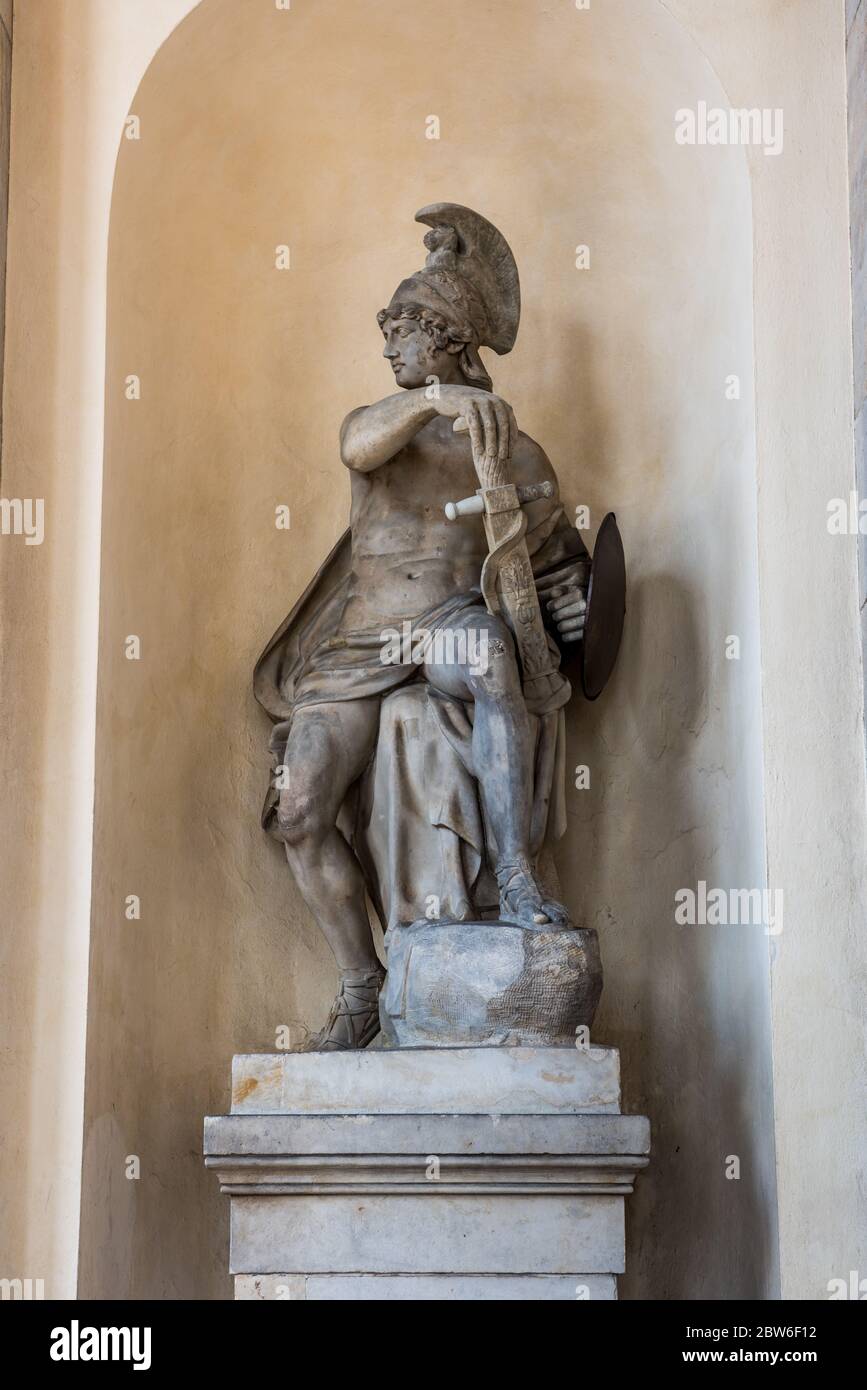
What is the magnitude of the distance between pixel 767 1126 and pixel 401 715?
125 centimetres

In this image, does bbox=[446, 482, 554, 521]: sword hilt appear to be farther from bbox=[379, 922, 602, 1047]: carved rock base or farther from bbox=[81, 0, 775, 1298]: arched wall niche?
bbox=[379, 922, 602, 1047]: carved rock base

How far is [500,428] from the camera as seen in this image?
4.82 m

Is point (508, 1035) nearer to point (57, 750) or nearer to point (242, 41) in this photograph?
point (57, 750)

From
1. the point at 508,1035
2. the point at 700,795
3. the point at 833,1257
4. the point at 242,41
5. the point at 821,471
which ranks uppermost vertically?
the point at 242,41

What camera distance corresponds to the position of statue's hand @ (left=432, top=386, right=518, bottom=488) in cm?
480

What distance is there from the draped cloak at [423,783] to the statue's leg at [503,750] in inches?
3.2

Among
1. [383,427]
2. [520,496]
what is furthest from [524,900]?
[383,427]

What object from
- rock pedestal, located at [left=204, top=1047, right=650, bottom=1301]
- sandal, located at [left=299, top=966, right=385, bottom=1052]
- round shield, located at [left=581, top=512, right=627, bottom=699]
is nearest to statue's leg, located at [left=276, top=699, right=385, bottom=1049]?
sandal, located at [left=299, top=966, right=385, bottom=1052]

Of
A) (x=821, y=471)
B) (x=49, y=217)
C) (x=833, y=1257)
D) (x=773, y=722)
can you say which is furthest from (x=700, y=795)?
(x=49, y=217)

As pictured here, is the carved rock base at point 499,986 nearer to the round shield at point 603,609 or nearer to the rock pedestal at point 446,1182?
the rock pedestal at point 446,1182

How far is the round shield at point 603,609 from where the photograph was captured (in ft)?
16.6

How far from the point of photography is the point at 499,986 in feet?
14.5

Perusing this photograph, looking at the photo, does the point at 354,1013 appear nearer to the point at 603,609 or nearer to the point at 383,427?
the point at 603,609

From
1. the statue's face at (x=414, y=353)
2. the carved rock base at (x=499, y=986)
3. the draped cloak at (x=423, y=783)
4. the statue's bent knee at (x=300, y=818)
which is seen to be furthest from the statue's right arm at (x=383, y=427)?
the carved rock base at (x=499, y=986)
